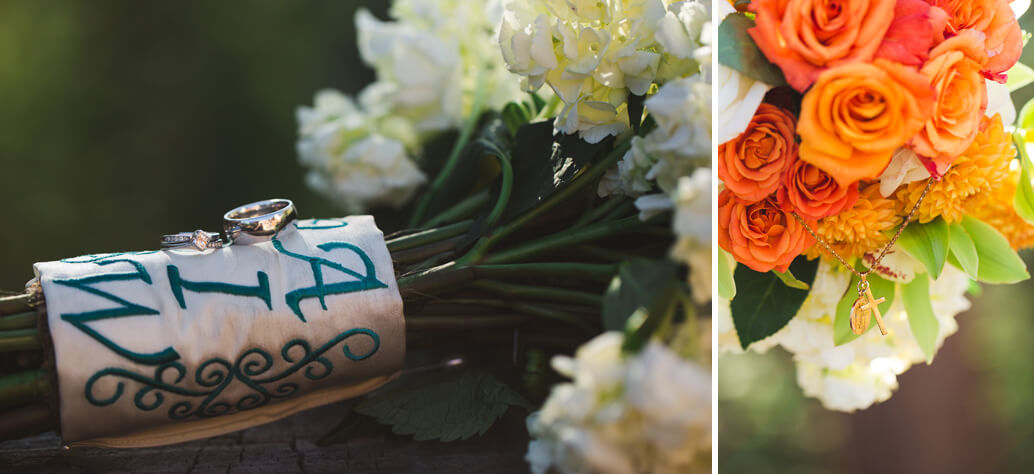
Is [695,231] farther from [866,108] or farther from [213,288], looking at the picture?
[213,288]

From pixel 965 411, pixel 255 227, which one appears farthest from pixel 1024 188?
pixel 965 411

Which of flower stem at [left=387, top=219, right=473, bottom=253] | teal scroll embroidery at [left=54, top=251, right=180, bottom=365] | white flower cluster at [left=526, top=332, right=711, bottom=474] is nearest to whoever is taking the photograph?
white flower cluster at [left=526, top=332, right=711, bottom=474]

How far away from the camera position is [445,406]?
406mm

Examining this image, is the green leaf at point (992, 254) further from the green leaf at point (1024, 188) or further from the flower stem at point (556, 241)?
the flower stem at point (556, 241)

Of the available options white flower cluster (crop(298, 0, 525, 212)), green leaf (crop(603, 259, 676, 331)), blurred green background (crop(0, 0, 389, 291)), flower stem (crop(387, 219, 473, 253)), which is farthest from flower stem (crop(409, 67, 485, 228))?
blurred green background (crop(0, 0, 389, 291))

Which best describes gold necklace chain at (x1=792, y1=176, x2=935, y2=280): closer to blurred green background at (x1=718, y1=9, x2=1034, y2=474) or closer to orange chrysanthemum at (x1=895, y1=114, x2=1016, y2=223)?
orange chrysanthemum at (x1=895, y1=114, x2=1016, y2=223)

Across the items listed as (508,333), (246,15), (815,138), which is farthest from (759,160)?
(246,15)

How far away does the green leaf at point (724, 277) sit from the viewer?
0.36 metres

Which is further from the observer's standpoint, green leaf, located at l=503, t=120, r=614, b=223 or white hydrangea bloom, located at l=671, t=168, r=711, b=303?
green leaf, located at l=503, t=120, r=614, b=223

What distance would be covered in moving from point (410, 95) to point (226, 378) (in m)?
0.40

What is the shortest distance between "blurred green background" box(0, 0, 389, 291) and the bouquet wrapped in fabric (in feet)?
2.29

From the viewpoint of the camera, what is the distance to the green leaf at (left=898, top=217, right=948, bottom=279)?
1.22 feet

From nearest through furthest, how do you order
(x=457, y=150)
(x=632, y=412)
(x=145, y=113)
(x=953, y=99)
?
(x=632, y=412)
(x=953, y=99)
(x=457, y=150)
(x=145, y=113)

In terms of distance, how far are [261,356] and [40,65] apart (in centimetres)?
105
